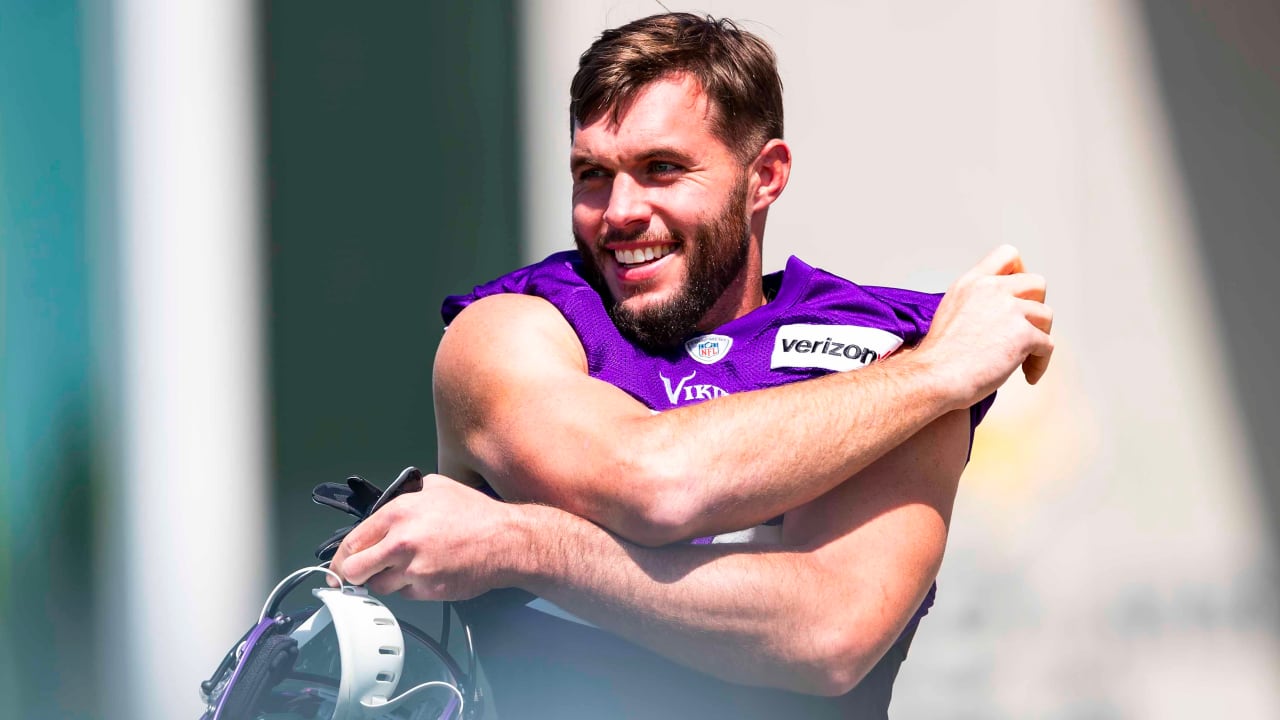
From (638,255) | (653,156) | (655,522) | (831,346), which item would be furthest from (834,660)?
(653,156)

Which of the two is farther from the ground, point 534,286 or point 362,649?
point 534,286

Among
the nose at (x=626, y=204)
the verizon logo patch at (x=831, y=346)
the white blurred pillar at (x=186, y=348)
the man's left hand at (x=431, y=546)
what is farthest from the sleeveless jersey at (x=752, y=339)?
the white blurred pillar at (x=186, y=348)

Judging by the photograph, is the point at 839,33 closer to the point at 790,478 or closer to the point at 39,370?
the point at 790,478

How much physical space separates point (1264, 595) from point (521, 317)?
232 cm

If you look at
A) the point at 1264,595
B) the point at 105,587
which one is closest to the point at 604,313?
the point at 105,587

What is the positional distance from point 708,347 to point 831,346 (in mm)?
226

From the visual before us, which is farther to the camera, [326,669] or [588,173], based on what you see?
[588,173]

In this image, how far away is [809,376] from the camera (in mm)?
1957

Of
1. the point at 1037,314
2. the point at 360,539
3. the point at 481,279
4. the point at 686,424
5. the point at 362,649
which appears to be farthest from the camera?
the point at 481,279

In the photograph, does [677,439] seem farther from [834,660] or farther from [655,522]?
[834,660]

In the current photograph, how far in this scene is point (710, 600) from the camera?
5.39 feet

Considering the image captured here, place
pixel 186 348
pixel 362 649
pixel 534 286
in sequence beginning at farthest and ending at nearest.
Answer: pixel 186 348 → pixel 534 286 → pixel 362 649

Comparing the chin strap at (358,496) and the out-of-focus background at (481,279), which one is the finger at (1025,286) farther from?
the out-of-focus background at (481,279)

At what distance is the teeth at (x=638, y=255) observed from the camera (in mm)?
2096
